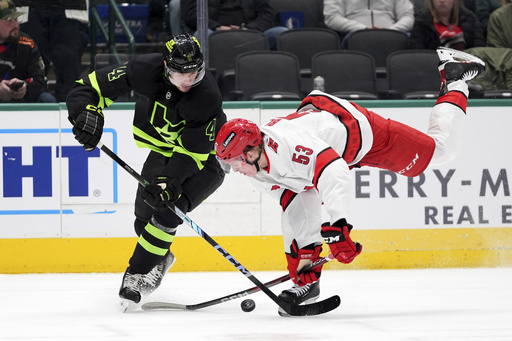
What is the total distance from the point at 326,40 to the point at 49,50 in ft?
5.90

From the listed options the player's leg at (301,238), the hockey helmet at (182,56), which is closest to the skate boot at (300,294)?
the player's leg at (301,238)

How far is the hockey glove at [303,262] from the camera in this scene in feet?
11.9

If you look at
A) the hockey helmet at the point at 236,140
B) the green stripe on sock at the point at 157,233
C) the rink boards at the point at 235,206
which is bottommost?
the rink boards at the point at 235,206

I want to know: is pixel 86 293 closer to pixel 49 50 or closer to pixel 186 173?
pixel 186 173

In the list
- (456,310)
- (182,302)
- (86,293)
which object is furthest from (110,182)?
(456,310)

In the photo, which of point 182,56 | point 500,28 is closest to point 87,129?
point 182,56

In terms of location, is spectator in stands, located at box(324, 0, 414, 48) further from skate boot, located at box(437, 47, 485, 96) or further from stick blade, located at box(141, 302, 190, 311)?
stick blade, located at box(141, 302, 190, 311)

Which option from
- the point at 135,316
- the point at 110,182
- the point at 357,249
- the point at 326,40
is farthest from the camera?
the point at 326,40

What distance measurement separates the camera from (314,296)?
374cm

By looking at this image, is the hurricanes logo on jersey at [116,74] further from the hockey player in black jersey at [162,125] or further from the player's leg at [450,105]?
the player's leg at [450,105]

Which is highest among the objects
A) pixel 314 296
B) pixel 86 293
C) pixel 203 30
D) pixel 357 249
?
pixel 203 30

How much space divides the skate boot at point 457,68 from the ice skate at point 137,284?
1631 mm

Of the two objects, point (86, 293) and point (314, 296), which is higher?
point (314, 296)

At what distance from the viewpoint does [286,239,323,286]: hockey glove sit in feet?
11.9
